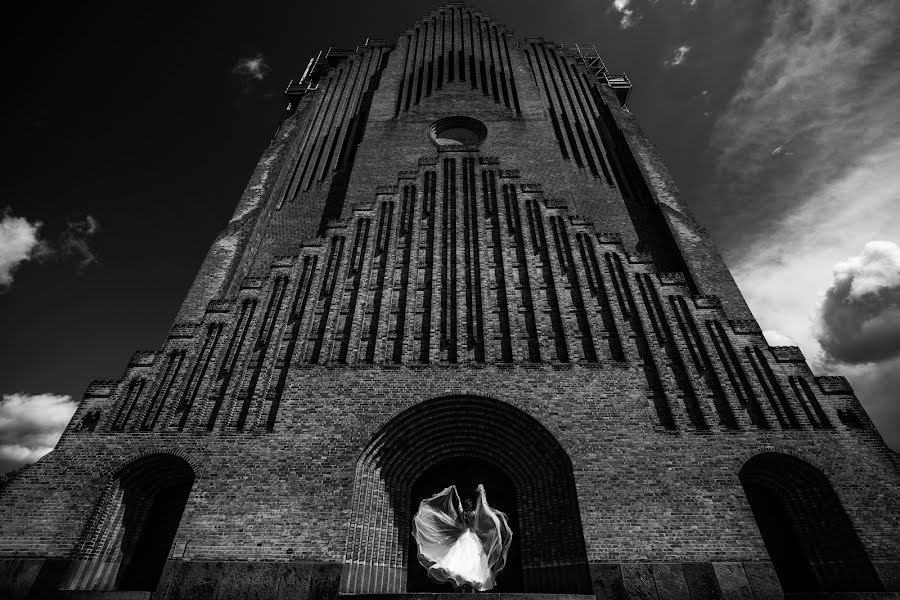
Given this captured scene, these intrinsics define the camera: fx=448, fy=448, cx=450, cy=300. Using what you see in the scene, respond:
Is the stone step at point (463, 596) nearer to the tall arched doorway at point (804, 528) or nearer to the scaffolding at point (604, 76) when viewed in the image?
the tall arched doorway at point (804, 528)

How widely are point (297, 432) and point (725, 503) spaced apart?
8.27 metres

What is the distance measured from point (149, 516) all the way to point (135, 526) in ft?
1.07

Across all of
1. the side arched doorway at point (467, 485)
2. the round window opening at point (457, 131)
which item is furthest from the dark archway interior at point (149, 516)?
the round window opening at point (457, 131)

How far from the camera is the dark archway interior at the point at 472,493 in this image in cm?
907

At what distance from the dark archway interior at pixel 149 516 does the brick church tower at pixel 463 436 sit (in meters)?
0.04

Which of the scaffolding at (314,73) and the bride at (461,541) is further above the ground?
the scaffolding at (314,73)

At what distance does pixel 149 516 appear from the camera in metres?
9.60

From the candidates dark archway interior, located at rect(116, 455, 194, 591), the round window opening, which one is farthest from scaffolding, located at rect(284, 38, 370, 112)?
dark archway interior, located at rect(116, 455, 194, 591)

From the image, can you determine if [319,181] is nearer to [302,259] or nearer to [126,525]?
[302,259]

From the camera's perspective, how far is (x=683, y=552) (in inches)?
303

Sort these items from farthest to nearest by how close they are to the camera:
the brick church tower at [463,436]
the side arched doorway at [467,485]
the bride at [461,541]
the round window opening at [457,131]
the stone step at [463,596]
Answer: the round window opening at [457,131] → the side arched doorway at [467,485] → the brick church tower at [463,436] → the bride at [461,541] → the stone step at [463,596]

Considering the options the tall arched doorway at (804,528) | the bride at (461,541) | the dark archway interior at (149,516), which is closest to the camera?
the bride at (461,541)

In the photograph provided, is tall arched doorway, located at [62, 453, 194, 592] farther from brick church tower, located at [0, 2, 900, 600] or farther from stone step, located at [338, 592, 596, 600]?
stone step, located at [338, 592, 596, 600]

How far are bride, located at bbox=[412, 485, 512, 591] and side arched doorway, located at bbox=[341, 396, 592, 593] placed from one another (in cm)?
87
